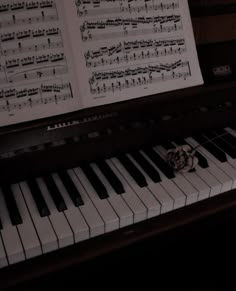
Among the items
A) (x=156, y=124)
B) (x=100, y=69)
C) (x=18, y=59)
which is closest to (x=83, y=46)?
(x=100, y=69)

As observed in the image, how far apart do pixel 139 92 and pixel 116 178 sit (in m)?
0.29

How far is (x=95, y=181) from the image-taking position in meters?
1.11

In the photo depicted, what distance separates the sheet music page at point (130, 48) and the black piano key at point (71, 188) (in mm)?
246

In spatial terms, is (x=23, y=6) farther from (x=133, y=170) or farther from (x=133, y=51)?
(x=133, y=170)

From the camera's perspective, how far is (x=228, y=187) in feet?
3.80

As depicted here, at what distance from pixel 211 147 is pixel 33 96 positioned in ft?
2.22

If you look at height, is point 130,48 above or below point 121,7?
below

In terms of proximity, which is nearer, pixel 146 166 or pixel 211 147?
pixel 146 166

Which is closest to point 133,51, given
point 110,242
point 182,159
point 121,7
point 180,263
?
point 121,7

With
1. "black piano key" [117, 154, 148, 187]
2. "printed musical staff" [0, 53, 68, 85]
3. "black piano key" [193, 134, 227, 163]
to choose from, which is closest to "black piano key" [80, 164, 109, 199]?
"black piano key" [117, 154, 148, 187]

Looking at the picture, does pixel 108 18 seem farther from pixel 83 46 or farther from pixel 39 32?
pixel 39 32

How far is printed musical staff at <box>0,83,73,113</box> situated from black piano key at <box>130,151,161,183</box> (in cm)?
34

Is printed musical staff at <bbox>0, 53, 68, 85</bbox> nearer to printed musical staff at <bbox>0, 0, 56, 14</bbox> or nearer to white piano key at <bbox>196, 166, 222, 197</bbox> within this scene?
printed musical staff at <bbox>0, 0, 56, 14</bbox>

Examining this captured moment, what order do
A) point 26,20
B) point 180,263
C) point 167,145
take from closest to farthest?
point 26,20 → point 167,145 → point 180,263
